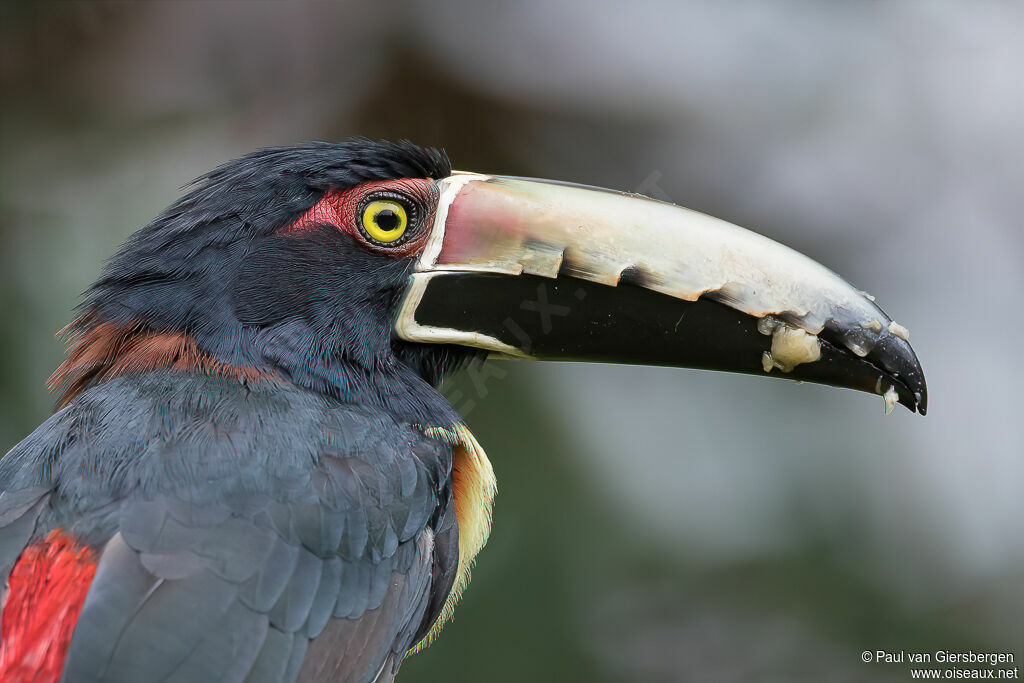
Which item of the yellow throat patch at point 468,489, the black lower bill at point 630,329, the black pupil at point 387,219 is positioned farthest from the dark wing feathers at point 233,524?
the black pupil at point 387,219

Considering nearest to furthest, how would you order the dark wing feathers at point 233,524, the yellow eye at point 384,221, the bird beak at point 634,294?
the dark wing feathers at point 233,524 < the bird beak at point 634,294 < the yellow eye at point 384,221

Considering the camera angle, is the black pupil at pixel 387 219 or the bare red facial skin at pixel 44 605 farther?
the black pupil at pixel 387 219

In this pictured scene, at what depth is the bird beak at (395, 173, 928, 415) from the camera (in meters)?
2.10

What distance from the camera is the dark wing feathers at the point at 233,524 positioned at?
1.63 m

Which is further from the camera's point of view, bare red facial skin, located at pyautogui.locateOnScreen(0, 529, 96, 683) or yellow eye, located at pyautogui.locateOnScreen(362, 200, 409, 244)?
yellow eye, located at pyautogui.locateOnScreen(362, 200, 409, 244)

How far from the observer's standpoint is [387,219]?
2.22 m

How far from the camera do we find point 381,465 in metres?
1.95

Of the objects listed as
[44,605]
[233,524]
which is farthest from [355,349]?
[44,605]

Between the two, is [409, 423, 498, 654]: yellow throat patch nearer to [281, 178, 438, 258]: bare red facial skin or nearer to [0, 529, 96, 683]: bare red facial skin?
[281, 178, 438, 258]: bare red facial skin

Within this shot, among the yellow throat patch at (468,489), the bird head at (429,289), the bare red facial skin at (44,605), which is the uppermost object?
the bird head at (429,289)

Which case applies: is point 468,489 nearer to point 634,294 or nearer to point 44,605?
point 634,294

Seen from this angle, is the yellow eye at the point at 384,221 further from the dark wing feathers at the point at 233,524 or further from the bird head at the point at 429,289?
the dark wing feathers at the point at 233,524

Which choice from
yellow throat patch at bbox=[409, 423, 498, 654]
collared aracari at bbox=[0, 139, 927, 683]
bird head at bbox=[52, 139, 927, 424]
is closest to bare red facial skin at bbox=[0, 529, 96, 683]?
collared aracari at bbox=[0, 139, 927, 683]

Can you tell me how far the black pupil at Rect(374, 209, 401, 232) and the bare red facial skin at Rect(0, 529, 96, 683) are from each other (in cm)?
90
